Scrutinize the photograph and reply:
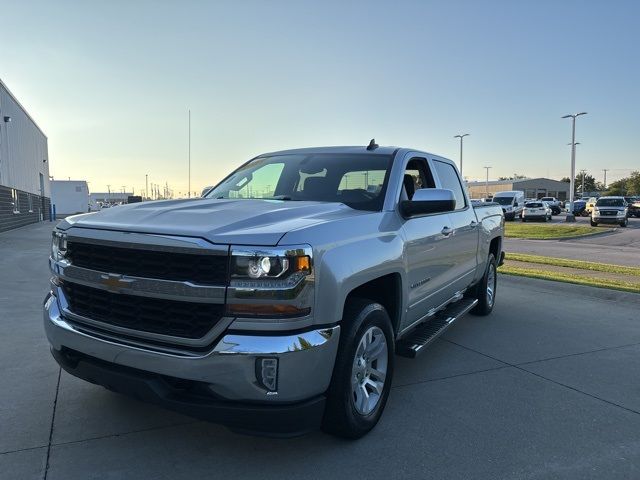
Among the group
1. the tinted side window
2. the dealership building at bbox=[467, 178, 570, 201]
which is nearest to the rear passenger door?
the tinted side window

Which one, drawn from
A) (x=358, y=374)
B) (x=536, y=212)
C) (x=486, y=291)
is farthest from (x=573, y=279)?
(x=536, y=212)

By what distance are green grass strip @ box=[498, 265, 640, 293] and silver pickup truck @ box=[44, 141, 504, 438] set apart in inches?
239

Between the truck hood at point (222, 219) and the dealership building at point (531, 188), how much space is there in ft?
374

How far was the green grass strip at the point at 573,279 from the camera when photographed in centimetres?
842

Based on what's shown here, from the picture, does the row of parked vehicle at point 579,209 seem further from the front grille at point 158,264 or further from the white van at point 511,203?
the front grille at point 158,264

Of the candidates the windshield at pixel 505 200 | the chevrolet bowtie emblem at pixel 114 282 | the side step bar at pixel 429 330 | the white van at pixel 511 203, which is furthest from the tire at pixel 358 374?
the windshield at pixel 505 200

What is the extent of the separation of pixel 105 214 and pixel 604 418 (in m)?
3.79

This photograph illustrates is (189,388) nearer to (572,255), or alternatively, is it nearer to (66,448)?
(66,448)

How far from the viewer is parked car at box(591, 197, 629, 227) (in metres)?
30.9

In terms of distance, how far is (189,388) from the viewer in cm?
273

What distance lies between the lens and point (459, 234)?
511 centimetres

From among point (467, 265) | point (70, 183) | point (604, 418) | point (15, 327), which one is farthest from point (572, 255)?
point (70, 183)

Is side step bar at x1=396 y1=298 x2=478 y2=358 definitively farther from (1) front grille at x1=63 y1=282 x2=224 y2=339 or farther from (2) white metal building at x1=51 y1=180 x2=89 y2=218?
(2) white metal building at x1=51 y1=180 x2=89 y2=218

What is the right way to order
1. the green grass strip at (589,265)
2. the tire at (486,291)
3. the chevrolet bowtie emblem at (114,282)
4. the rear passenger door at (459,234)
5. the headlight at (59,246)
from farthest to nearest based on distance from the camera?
the green grass strip at (589,265) → the tire at (486,291) → the rear passenger door at (459,234) → the headlight at (59,246) → the chevrolet bowtie emblem at (114,282)
